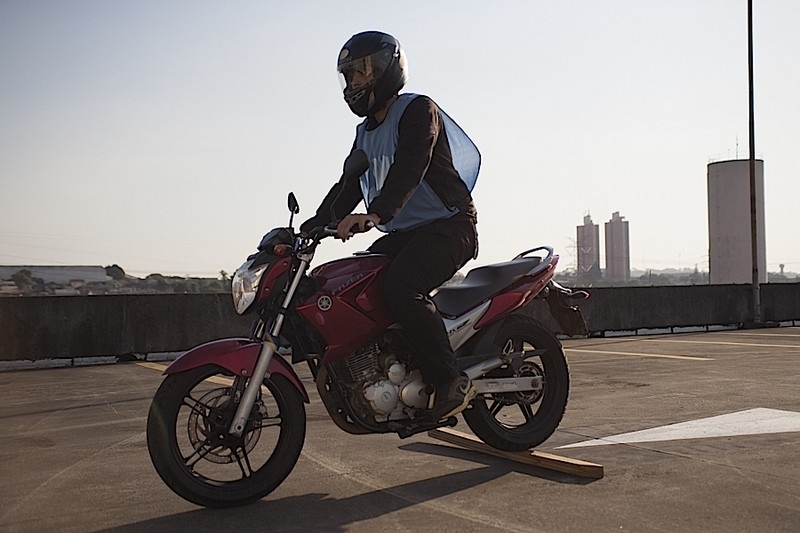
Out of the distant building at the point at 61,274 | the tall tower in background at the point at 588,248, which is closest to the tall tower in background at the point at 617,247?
the tall tower in background at the point at 588,248

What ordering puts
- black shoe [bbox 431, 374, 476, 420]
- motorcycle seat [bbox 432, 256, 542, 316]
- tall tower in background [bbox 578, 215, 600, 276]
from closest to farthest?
black shoe [bbox 431, 374, 476, 420] → motorcycle seat [bbox 432, 256, 542, 316] → tall tower in background [bbox 578, 215, 600, 276]

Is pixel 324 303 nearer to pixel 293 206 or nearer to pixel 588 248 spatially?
pixel 293 206

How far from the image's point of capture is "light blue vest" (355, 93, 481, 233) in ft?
15.3

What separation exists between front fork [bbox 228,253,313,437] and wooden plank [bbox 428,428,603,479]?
1.59 metres

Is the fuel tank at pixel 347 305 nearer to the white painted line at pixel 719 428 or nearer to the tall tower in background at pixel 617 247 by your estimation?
the white painted line at pixel 719 428

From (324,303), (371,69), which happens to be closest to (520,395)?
(324,303)

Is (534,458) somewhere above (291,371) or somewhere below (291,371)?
below

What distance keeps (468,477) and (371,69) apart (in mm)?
2177

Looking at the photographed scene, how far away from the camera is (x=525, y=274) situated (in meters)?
5.20

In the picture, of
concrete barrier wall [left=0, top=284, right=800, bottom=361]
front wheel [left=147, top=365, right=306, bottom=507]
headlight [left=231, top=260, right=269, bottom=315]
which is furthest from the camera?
concrete barrier wall [left=0, top=284, right=800, bottom=361]

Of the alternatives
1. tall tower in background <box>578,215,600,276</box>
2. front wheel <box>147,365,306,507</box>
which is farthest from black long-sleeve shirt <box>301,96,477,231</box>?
tall tower in background <box>578,215,600,276</box>

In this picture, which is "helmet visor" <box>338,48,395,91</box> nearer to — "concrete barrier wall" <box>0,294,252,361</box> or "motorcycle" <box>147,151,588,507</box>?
"motorcycle" <box>147,151,588,507</box>

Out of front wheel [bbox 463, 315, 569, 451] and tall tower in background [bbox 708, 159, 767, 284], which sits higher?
tall tower in background [bbox 708, 159, 767, 284]

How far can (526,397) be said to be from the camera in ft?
17.0
